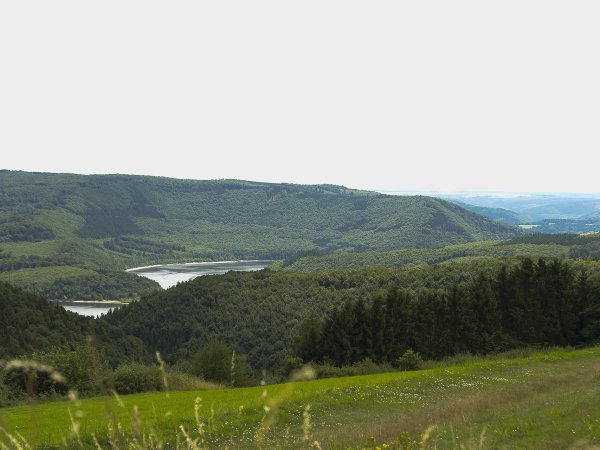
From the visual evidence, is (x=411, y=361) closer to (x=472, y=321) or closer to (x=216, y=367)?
(x=472, y=321)

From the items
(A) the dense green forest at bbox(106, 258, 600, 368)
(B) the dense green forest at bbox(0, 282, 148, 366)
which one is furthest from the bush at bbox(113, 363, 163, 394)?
(A) the dense green forest at bbox(106, 258, 600, 368)

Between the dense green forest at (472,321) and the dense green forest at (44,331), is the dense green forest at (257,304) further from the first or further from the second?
the dense green forest at (472,321)

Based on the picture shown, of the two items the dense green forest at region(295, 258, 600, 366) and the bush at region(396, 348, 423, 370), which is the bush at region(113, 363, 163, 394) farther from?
the dense green forest at region(295, 258, 600, 366)

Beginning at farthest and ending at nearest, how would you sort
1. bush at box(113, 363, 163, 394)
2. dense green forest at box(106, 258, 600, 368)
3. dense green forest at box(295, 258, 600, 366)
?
dense green forest at box(106, 258, 600, 368)
dense green forest at box(295, 258, 600, 366)
bush at box(113, 363, 163, 394)

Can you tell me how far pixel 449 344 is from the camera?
2148 inches

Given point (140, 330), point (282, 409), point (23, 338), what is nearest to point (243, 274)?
point (140, 330)

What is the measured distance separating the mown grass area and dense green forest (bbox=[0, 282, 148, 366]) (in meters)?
50.2

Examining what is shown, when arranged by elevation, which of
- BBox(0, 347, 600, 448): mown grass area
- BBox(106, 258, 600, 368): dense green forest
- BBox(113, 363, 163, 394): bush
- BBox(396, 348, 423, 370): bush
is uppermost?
BBox(0, 347, 600, 448): mown grass area

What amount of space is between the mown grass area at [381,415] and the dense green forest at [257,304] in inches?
2707

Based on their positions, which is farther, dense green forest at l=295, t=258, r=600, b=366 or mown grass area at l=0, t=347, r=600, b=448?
dense green forest at l=295, t=258, r=600, b=366

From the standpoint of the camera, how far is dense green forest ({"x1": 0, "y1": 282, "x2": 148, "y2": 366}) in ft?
238

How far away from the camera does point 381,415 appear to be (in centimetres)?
2088

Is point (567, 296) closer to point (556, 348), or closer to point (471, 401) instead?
point (556, 348)

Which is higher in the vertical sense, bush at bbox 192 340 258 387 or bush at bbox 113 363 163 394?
bush at bbox 113 363 163 394
